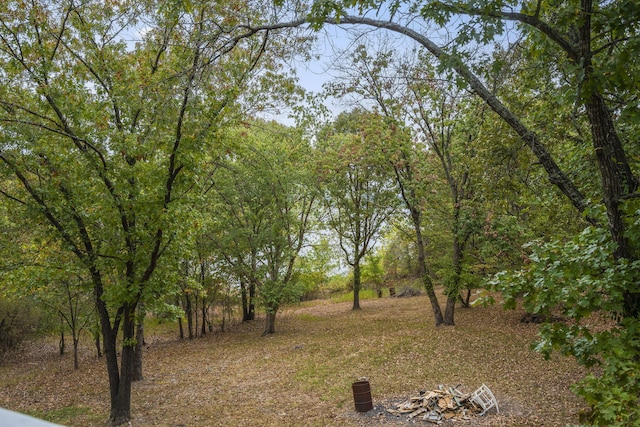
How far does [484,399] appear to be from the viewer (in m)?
7.15

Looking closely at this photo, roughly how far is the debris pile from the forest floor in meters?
0.17

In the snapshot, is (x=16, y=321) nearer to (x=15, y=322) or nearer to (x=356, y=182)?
(x=15, y=322)

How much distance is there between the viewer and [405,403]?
7520 mm

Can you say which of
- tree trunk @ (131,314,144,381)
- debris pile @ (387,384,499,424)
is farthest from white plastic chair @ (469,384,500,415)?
tree trunk @ (131,314,144,381)

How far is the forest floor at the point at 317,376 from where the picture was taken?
759cm

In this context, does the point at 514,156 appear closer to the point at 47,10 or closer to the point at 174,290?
the point at 174,290

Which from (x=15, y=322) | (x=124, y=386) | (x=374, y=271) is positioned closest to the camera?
(x=124, y=386)

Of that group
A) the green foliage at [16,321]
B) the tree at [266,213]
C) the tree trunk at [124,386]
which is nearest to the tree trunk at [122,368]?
the tree trunk at [124,386]

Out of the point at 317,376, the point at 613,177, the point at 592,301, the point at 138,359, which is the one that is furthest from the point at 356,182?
the point at 592,301

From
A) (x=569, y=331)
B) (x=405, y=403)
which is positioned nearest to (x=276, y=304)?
(x=405, y=403)

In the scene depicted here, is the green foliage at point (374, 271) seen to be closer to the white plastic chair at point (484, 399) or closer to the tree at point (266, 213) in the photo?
the tree at point (266, 213)

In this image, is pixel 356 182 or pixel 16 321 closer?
pixel 16 321

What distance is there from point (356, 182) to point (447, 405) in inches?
523

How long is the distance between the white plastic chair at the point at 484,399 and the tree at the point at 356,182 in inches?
312
